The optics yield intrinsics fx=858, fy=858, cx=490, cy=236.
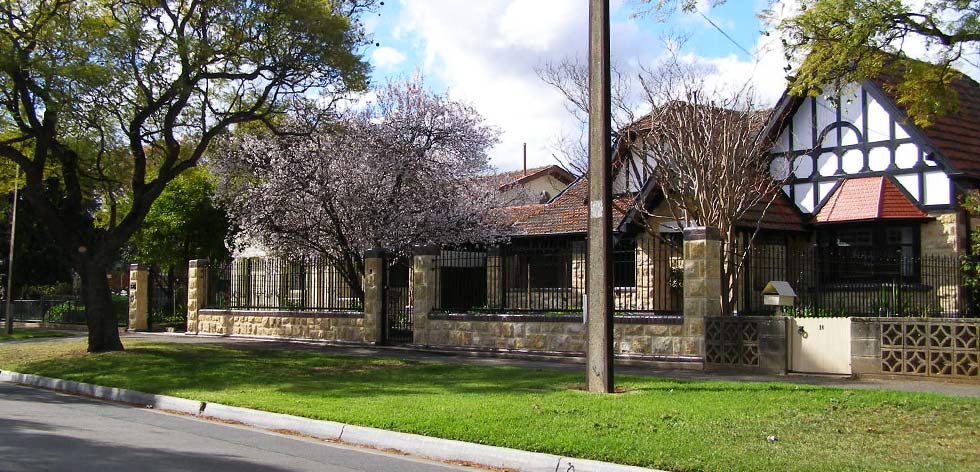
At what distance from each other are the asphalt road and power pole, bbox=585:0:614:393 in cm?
385

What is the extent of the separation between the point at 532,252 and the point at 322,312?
6.72 meters

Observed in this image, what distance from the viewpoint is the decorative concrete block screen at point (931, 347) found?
1284cm

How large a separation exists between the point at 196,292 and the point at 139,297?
3257 millimetres

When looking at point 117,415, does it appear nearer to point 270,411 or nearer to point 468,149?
point 270,411

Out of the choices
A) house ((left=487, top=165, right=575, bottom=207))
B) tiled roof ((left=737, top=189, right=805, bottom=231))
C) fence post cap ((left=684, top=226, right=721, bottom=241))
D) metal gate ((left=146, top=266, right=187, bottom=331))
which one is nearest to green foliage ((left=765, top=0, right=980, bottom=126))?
fence post cap ((left=684, top=226, right=721, bottom=241))

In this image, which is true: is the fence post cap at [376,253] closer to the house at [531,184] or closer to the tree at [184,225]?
the house at [531,184]

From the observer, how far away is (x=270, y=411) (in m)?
11.5

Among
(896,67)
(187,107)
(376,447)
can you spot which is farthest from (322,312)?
(896,67)

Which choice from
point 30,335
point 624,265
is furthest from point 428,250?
point 30,335

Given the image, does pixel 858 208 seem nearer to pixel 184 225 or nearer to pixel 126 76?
pixel 126 76

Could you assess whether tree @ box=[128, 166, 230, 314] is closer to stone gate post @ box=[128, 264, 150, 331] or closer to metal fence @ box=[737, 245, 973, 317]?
stone gate post @ box=[128, 264, 150, 331]

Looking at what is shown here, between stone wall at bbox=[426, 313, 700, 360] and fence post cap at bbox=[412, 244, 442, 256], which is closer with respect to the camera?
stone wall at bbox=[426, 313, 700, 360]

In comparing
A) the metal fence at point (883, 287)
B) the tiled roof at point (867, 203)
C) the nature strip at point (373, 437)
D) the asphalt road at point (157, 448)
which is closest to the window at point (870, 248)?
the metal fence at point (883, 287)

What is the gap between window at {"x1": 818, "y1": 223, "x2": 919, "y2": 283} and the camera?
68.1ft
